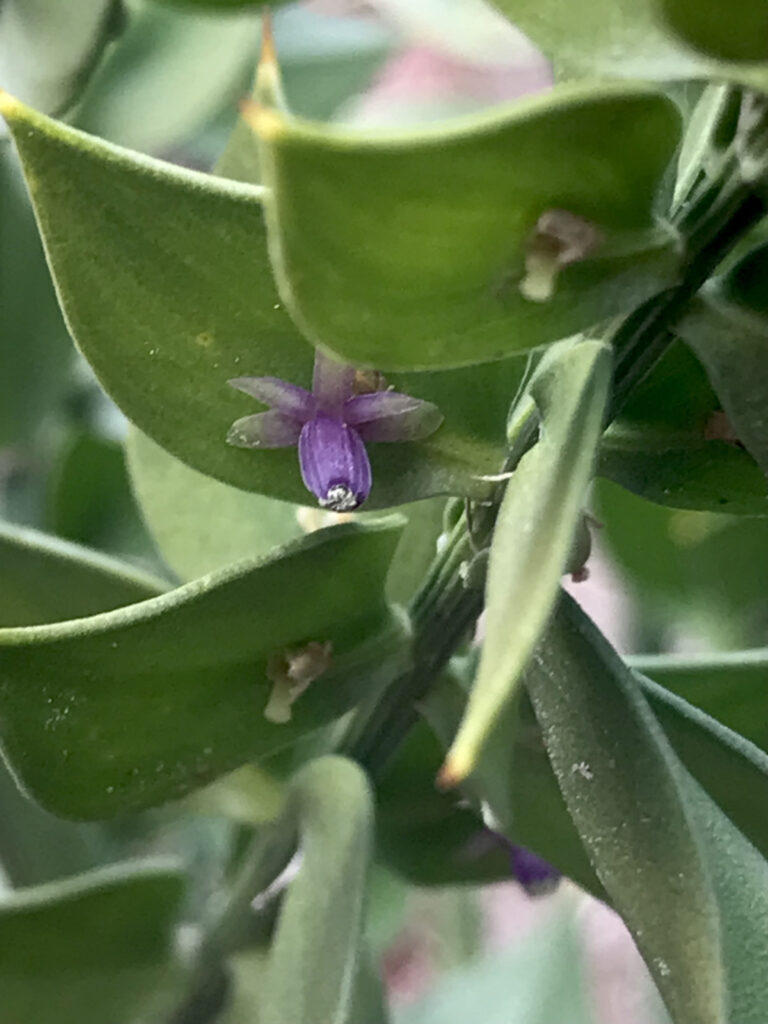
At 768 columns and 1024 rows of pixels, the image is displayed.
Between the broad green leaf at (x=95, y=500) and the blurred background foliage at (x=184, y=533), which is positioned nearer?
the blurred background foliage at (x=184, y=533)

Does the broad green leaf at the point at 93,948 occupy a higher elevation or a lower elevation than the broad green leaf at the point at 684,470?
lower

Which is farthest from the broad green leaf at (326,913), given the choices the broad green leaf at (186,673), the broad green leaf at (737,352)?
the broad green leaf at (737,352)

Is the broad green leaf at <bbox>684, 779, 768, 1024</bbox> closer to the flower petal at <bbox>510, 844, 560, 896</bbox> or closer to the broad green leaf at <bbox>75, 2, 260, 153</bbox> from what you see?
the flower petal at <bbox>510, 844, 560, 896</bbox>

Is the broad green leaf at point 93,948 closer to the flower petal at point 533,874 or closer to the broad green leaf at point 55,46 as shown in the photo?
the flower petal at point 533,874

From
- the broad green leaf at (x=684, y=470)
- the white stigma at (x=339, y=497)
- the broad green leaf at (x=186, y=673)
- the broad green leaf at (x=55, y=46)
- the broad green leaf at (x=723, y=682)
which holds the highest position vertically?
the broad green leaf at (x=55, y=46)

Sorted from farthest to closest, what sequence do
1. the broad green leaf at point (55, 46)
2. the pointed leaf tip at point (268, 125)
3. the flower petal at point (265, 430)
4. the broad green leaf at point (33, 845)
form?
the broad green leaf at point (33, 845)
the broad green leaf at point (55, 46)
the flower petal at point (265, 430)
the pointed leaf tip at point (268, 125)

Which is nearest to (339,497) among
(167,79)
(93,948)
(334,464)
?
(334,464)

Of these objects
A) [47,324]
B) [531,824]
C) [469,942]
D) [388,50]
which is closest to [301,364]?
[531,824]

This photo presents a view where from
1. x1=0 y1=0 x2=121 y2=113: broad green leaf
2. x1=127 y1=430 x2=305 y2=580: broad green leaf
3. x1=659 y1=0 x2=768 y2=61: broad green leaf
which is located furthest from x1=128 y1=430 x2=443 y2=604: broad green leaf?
x1=659 y1=0 x2=768 y2=61: broad green leaf

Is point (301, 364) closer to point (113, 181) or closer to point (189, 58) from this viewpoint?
point (113, 181)
